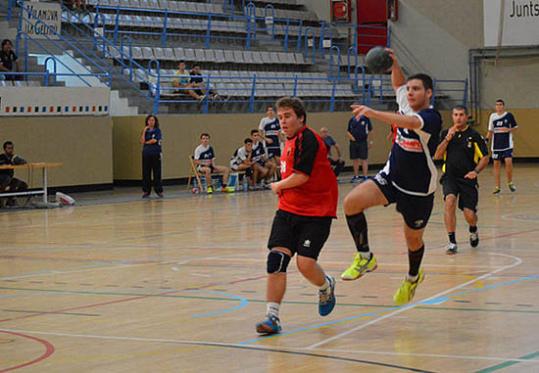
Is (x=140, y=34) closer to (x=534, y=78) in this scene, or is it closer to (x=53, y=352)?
(x=534, y=78)

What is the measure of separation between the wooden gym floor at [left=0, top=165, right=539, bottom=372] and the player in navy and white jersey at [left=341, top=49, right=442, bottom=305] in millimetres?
481

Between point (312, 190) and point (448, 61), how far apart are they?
3091 centimetres

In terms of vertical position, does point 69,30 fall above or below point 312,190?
above

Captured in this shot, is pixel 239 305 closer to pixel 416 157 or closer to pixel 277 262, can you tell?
pixel 277 262

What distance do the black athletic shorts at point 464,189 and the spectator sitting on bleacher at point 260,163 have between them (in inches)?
499

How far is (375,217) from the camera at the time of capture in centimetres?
1836

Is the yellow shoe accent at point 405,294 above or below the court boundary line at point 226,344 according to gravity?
above

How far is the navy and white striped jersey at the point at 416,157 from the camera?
27.2 feet

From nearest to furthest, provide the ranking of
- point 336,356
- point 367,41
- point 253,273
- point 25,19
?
A: point 336,356 → point 253,273 → point 25,19 → point 367,41

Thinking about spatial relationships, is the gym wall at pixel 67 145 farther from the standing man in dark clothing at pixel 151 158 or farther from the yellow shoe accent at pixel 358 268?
the yellow shoe accent at pixel 358 268

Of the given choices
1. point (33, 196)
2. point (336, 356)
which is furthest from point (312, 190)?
point (33, 196)

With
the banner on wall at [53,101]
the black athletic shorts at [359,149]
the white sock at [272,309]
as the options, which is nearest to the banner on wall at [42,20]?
the banner on wall at [53,101]

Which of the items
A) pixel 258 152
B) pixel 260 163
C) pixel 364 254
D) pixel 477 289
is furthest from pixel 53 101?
pixel 364 254

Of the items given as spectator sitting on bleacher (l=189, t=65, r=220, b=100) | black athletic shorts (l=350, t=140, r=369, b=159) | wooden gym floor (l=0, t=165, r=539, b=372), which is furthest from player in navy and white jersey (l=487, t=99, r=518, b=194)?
spectator sitting on bleacher (l=189, t=65, r=220, b=100)
